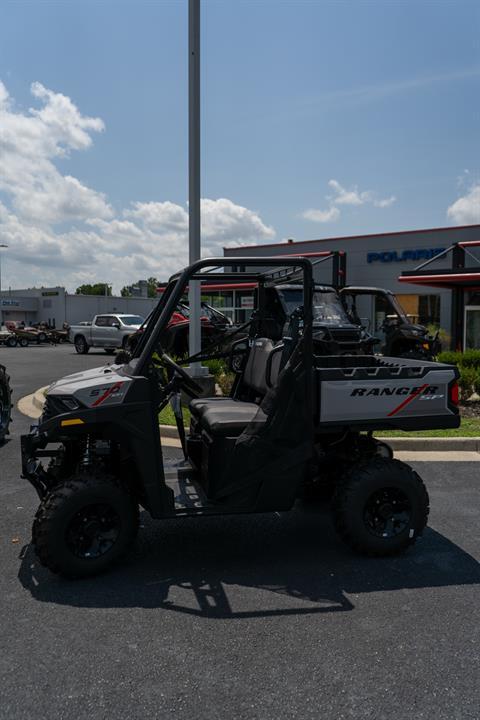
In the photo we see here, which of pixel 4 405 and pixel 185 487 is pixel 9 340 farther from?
pixel 185 487

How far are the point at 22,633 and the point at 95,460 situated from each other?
4.18ft

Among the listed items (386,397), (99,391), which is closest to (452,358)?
(386,397)

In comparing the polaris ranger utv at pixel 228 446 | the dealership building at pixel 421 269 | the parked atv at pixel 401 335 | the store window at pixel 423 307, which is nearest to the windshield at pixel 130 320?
the dealership building at pixel 421 269

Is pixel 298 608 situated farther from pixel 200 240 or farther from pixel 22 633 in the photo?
pixel 200 240

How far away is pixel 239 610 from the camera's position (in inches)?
140

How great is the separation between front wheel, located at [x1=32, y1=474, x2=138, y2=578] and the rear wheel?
78.9 ft

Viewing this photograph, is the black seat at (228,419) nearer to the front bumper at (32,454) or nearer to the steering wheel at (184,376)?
the steering wheel at (184,376)

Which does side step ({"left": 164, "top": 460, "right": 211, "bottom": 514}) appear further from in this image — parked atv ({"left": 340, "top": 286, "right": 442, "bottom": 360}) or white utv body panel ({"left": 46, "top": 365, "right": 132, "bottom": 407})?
parked atv ({"left": 340, "top": 286, "right": 442, "bottom": 360})

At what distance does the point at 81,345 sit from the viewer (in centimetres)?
2748

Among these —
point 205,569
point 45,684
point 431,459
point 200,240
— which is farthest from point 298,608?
point 200,240

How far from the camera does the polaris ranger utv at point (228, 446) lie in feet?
12.9

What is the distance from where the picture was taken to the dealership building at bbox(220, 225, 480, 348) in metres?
23.5

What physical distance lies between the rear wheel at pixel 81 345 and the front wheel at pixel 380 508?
2422 centimetres

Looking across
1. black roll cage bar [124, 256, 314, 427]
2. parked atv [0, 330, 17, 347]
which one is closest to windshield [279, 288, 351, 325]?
black roll cage bar [124, 256, 314, 427]
